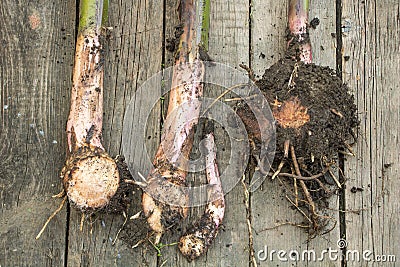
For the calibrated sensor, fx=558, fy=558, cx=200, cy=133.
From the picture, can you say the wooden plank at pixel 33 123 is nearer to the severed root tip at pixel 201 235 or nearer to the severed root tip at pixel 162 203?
the severed root tip at pixel 162 203

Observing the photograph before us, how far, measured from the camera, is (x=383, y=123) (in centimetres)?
235

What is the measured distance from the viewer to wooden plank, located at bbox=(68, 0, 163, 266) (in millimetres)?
2193

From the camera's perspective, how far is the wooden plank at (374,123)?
2.28 m

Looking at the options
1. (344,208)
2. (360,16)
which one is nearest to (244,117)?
(344,208)

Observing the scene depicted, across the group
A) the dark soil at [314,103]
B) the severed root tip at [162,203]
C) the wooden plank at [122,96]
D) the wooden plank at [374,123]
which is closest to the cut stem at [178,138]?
→ the severed root tip at [162,203]

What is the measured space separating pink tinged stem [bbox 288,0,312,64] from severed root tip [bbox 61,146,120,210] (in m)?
0.88

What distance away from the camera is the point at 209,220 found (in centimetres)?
219

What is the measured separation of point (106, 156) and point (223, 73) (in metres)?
0.61

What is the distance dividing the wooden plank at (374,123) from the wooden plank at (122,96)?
2.69ft

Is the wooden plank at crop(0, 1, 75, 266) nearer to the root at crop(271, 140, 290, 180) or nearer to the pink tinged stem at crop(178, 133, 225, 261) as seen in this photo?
the pink tinged stem at crop(178, 133, 225, 261)

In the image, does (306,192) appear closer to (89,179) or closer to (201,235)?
→ (201,235)

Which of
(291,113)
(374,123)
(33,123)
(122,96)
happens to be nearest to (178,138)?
(122,96)

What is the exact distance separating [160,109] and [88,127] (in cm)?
33

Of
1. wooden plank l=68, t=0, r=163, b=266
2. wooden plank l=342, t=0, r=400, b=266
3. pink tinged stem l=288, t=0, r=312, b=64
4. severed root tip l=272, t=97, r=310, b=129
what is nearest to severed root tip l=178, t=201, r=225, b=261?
wooden plank l=68, t=0, r=163, b=266
